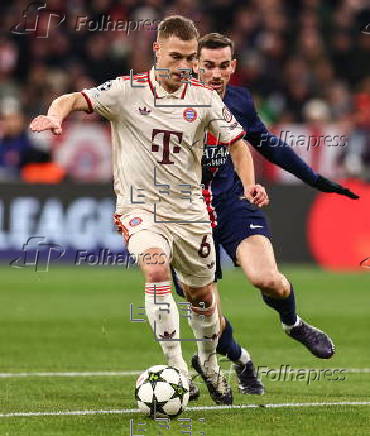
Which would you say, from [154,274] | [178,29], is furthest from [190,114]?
[154,274]

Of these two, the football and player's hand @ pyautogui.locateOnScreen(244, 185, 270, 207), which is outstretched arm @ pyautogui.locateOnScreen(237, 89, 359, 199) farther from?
the football

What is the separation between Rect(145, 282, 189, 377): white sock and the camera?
6.34m

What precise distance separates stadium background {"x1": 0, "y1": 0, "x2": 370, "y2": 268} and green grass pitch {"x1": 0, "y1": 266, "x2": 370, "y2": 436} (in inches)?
27.7

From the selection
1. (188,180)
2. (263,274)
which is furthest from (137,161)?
(263,274)

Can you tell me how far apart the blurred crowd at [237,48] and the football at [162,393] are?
12.9m

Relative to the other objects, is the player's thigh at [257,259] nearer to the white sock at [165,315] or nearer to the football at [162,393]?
the white sock at [165,315]

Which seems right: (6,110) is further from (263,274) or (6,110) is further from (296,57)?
→ (263,274)

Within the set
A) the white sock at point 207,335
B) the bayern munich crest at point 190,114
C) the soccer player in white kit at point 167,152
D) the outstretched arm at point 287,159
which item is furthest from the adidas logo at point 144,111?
the outstretched arm at point 287,159

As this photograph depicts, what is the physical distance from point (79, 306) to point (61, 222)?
3.63 metres

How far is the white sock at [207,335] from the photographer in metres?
7.13

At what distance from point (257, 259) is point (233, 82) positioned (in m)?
10.7

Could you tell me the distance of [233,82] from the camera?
18.1 meters

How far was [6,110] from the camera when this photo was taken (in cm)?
1830

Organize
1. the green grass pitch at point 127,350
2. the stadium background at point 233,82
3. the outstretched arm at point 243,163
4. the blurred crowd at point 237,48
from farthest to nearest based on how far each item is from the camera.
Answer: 1. the blurred crowd at point 237,48
2. the stadium background at point 233,82
3. the outstretched arm at point 243,163
4. the green grass pitch at point 127,350
